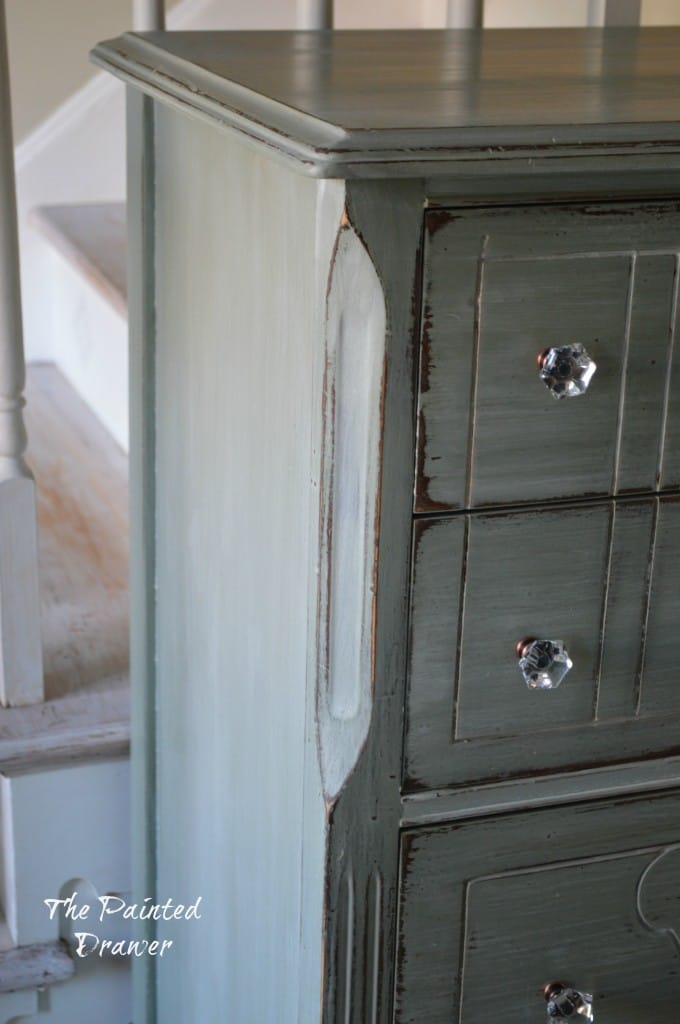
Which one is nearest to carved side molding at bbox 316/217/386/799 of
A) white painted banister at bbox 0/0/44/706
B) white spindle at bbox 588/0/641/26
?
white painted banister at bbox 0/0/44/706

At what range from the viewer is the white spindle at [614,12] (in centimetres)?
135

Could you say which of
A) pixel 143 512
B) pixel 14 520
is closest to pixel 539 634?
pixel 143 512

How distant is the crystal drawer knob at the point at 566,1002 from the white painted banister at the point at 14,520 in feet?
1.83

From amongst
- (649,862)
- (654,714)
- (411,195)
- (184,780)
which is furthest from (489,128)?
(184,780)

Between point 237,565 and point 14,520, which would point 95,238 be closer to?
point 14,520

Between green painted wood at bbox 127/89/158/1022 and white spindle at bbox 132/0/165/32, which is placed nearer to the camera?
green painted wood at bbox 127/89/158/1022

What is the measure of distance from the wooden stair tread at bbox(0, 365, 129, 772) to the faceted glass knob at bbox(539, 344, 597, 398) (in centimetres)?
62

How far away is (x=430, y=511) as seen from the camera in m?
0.77

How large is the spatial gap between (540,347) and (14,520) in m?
0.61

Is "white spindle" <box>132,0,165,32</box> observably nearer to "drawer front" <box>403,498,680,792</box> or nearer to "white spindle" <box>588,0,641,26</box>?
"white spindle" <box>588,0,641,26</box>

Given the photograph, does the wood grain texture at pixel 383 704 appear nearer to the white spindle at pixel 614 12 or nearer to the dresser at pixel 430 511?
the dresser at pixel 430 511

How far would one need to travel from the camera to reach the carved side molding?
725 mm

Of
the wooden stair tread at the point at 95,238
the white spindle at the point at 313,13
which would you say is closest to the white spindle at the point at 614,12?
the white spindle at the point at 313,13

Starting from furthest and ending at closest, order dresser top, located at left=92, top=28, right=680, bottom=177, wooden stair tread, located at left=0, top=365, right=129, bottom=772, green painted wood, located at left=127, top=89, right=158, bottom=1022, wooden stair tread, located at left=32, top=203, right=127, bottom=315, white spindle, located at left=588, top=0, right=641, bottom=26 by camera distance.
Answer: wooden stair tread, located at left=32, top=203, right=127, bottom=315 → white spindle, located at left=588, top=0, right=641, bottom=26 → wooden stair tread, located at left=0, top=365, right=129, bottom=772 → green painted wood, located at left=127, top=89, right=158, bottom=1022 → dresser top, located at left=92, top=28, right=680, bottom=177
